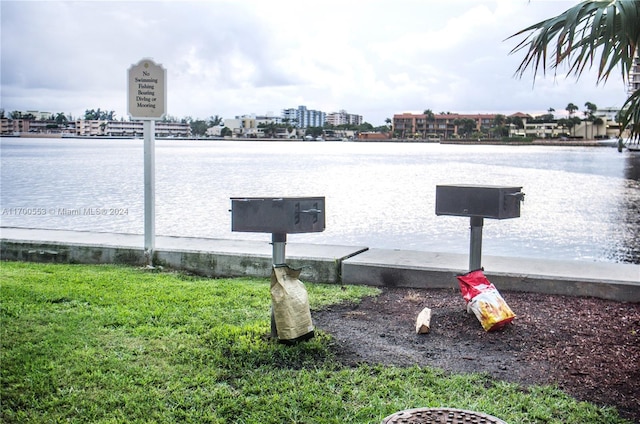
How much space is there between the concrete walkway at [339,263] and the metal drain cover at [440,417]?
3.50 metres

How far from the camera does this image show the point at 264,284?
756cm

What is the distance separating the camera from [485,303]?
5.64 m

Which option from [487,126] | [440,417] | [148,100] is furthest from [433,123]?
[440,417]

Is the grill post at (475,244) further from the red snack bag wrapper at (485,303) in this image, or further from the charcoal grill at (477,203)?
the red snack bag wrapper at (485,303)

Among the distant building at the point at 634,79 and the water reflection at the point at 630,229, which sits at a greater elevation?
the distant building at the point at 634,79

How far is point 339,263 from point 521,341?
2.68 m

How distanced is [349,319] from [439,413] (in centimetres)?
248

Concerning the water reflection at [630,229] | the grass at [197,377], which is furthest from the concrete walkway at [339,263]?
the water reflection at [630,229]

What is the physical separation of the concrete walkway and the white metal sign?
68.1 inches

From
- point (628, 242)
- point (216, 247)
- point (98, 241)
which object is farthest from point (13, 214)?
point (628, 242)

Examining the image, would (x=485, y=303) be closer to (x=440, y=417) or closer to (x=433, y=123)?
(x=440, y=417)

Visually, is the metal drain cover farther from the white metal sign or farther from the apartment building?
the apartment building

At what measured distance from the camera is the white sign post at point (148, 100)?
8523mm

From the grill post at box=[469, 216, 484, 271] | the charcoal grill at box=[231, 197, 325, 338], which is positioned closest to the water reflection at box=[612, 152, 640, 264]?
the grill post at box=[469, 216, 484, 271]
